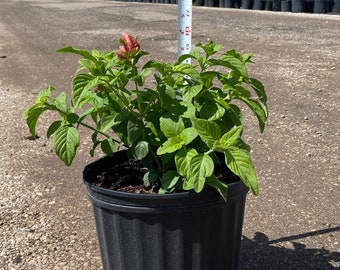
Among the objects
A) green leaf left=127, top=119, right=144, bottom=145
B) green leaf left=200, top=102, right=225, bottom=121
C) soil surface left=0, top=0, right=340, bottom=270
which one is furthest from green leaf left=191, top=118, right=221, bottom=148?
soil surface left=0, top=0, right=340, bottom=270

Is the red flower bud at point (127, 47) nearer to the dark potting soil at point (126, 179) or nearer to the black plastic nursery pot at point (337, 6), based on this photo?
the dark potting soil at point (126, 179)

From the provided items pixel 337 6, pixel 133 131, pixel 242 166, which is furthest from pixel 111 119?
pixel 337 6

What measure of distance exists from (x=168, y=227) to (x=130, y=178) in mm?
341

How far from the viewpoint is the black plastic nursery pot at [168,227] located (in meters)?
1.83

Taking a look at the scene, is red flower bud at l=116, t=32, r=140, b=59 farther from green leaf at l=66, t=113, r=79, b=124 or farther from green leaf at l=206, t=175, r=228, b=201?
green leaf at l=206, t=175, r=228, b=201

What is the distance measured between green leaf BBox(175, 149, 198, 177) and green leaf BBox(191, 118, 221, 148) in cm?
7

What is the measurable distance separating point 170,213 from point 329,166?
2.40 m

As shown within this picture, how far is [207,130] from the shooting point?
1.83 metres

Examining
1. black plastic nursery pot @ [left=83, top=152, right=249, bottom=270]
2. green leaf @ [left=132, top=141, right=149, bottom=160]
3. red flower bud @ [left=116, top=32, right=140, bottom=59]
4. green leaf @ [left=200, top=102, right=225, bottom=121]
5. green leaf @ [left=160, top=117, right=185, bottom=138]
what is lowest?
black plastic nursery pot @ [left=83, top=152, right=249, bottom=270]

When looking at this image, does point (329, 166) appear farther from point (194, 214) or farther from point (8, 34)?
point (8, 34)

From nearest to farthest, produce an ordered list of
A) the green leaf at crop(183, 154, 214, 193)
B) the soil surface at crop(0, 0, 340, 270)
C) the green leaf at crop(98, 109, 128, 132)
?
the green leaf at crop(183, 154, 214, 193), the green leaf at crop(98, 109, 128, 132), the soil surface at crop(0, 0, 340, 270)

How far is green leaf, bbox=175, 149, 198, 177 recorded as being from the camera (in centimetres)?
183

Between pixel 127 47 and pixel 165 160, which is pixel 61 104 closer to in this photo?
pixel 127 47

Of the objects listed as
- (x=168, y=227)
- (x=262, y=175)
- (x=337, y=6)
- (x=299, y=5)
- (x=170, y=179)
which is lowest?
(x=299, y=5)
